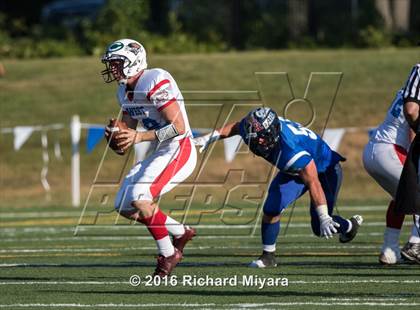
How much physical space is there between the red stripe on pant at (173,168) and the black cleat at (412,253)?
1999 mm

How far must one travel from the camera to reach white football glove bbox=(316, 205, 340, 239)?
8266 millimetres

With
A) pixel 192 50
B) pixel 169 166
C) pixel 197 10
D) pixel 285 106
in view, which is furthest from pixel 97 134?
pixel 197 10

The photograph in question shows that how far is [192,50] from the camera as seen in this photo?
26.2 m

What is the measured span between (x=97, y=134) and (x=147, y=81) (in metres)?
7.47

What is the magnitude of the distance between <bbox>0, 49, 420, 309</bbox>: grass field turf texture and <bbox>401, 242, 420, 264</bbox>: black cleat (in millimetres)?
88

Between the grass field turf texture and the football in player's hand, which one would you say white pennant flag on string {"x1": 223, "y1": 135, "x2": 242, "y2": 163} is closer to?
the grass field turf texture

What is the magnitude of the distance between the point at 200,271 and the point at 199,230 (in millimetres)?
3891

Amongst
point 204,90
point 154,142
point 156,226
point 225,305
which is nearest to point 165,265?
point 156,226

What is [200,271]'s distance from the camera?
8.84m

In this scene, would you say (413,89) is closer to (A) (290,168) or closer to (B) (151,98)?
(A) (290,168)

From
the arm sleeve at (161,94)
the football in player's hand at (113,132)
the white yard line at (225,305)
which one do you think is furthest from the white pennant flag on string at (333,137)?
the white yard line at (225,305)

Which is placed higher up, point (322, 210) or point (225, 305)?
point (225, 305)

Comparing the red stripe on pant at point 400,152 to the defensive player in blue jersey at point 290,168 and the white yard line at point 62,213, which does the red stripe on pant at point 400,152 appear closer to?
the defensive player in blue jersey at point 290,168

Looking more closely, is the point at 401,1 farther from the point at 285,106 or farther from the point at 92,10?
the point at 92,10
